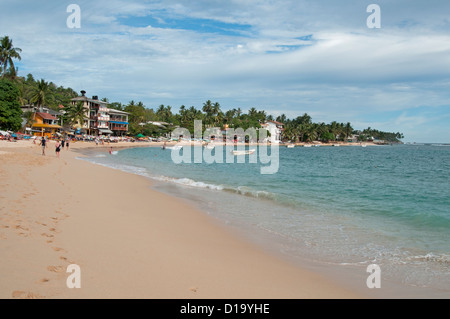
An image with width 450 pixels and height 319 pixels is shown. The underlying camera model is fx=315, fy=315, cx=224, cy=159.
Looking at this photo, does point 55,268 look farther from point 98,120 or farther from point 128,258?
point 98,120

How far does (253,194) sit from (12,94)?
45824 mm

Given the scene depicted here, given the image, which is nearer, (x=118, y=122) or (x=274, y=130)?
(x=118, y=122)

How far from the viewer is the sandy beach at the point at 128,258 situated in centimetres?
464

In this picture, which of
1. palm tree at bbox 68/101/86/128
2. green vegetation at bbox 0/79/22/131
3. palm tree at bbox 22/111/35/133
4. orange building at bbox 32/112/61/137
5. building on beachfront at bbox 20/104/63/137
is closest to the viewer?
green vegetation at bbox 0/79/22/131

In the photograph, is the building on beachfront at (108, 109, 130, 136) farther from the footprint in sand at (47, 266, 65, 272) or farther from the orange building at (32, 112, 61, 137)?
the footprint in sand at (47, 266, 65, 272)

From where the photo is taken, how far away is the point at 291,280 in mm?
6016

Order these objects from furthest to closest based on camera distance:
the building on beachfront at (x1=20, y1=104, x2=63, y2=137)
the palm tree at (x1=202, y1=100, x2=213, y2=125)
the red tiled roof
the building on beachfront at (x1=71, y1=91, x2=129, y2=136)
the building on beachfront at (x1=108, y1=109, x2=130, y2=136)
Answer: the palm tree at (x1=202, y1=100, x2=213, y2=125), the building on beachfront at (x1=108, y1=109, x2=130, y2=136), the building on beachfront at (x1=71, y1=91, x2=129, y2=136), the red tiled roof, the building on beachfront at (x1=20, y1=104, x2=63, y2=137)

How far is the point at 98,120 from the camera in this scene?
267 ft

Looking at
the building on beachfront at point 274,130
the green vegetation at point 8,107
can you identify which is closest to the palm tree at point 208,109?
the building on beachfront at point 274,130

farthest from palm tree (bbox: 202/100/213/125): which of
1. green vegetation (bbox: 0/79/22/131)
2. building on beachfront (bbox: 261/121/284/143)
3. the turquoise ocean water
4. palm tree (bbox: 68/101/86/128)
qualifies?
the turquoise ocean water

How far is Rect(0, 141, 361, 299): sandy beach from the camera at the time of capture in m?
4.64

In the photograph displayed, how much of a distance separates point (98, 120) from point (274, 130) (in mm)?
85156

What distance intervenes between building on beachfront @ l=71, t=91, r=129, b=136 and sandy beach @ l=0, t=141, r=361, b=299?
2823 inches

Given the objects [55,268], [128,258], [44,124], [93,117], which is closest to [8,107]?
[44,124]
